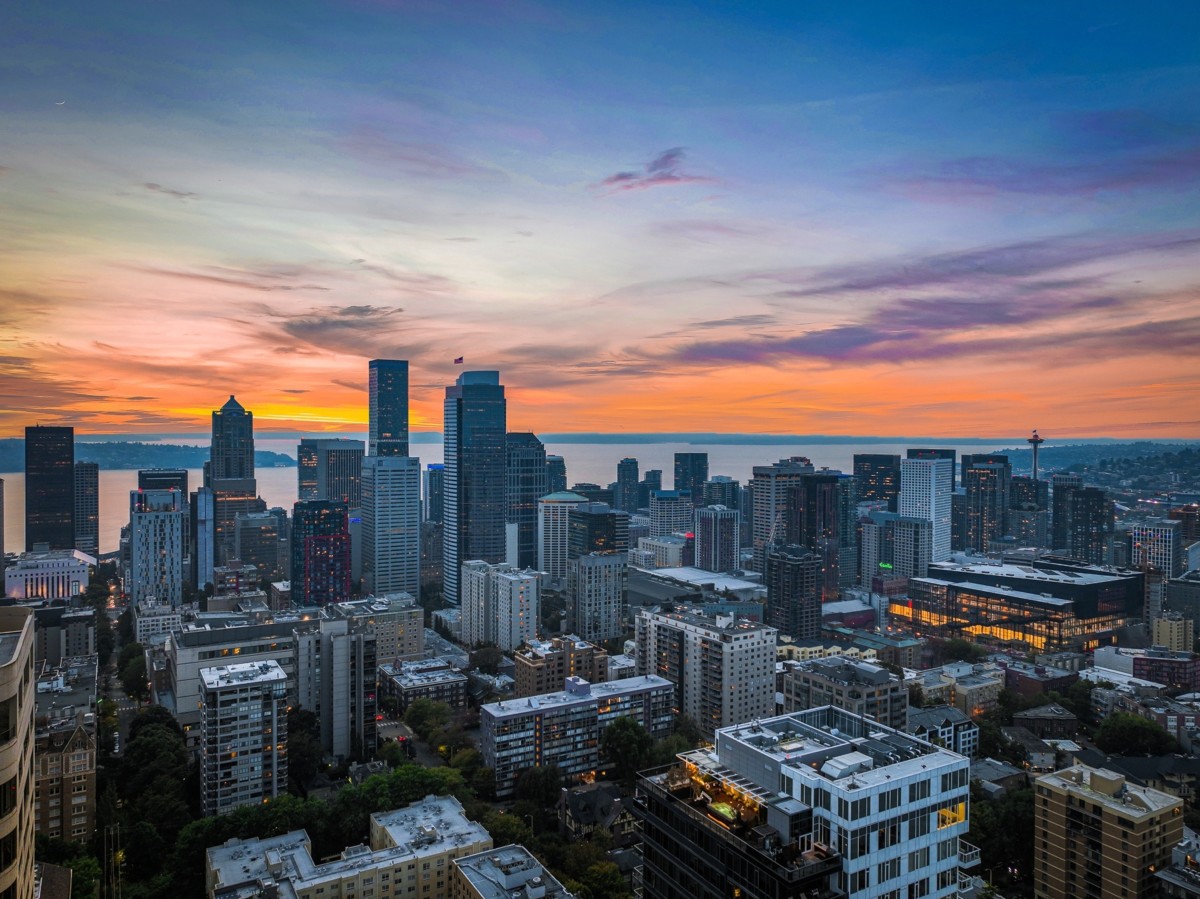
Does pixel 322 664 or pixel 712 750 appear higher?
pixel 712 750

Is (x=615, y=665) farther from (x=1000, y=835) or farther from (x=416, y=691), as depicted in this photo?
(x=1000, y=835)

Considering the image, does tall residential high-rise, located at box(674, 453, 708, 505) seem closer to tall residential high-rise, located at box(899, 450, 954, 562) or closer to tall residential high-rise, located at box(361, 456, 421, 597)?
tall residential high-rise, located at box(899, 450, 954, 562)

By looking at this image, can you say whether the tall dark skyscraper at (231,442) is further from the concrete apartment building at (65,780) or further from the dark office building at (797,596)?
the concrete apartment building at (65,780)

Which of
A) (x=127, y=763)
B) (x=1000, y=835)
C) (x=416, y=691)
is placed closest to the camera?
(x=1000, y=835)

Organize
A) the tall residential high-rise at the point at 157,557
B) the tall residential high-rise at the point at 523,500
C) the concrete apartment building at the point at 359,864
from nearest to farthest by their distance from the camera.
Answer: the concrete apartment building at the point at 359,864
the tall residential high-rise at the point at 157,557
the tall residential high-rise at the point at 523,500

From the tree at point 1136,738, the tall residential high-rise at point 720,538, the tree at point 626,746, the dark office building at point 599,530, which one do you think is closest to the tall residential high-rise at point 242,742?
the tree at point 626,746

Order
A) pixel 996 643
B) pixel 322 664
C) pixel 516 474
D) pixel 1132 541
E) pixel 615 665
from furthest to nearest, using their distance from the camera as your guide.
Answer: pixel 516 474, pixel 1132 541, pixel 996 643, pixel 615 665, pixel 322 664

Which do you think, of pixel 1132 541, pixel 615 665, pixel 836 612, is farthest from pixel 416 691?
pixel 1132 541
